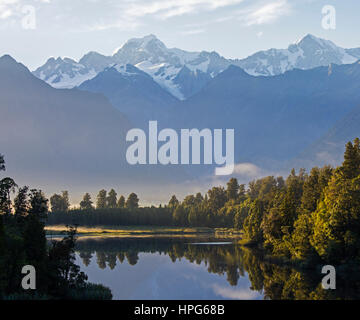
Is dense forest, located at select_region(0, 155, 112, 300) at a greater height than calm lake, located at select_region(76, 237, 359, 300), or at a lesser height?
greater

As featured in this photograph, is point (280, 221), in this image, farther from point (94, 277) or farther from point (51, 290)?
point (51, 290)

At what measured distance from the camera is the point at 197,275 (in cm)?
10438

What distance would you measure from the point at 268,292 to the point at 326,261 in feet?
73.3

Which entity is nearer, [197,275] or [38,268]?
[38,268]

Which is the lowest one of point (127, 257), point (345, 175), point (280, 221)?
point (127, 257)

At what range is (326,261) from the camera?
330 feet

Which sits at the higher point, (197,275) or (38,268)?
(38,268)

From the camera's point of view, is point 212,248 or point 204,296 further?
point 212,248

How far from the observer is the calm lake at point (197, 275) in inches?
3248

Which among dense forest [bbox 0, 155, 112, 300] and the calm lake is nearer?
dense forest [bbox 0, 155, 112, 300]

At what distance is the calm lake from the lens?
271 feet

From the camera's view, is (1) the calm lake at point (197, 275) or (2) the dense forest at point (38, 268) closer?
(2) the dense forest at point (38, 268)

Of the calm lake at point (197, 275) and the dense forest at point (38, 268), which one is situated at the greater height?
the dense forest at point (38, 268)
